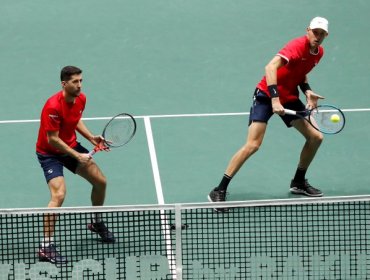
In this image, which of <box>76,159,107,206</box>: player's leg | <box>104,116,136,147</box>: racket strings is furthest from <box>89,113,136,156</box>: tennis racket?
<box>76,159,107,206</box>: player's leg

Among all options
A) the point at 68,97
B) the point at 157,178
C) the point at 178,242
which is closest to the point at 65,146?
the point at 68,97

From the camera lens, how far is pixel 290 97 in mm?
11500

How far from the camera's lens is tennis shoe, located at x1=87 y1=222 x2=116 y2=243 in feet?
33.2

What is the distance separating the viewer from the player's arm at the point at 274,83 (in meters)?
10.9

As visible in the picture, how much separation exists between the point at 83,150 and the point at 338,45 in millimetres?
5463

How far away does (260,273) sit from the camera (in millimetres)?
9852

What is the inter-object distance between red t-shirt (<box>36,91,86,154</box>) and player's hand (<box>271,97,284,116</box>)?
1.85 meters

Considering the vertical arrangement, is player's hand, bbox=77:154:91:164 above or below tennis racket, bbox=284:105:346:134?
below

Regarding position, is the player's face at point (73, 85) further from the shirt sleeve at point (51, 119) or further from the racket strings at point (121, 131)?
the racket strings at point (121, 131)

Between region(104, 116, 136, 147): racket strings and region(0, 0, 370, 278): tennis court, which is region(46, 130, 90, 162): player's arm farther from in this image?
region(0, 0, 370, 278): tennis court

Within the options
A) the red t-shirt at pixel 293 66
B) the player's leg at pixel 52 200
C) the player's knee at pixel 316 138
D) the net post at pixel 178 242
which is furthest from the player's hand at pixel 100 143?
the player's knee at pixel 316 138

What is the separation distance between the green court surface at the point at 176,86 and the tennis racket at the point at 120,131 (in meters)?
1.13

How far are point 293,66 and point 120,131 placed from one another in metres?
1.96

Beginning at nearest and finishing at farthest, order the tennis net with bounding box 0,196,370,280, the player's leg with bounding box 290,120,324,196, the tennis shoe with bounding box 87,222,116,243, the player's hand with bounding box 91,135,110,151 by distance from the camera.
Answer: the tennis net with bounding box 0,196,370,280 < the tennis shoe with bounding box 87,222,116,243 < the player's hand with bounding box 91,135,110,151 < the player's leg with bounding box 290,120,324,196
